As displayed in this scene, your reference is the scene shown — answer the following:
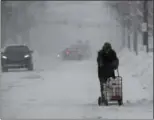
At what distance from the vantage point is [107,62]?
15.3 m

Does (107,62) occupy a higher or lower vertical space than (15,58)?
higher

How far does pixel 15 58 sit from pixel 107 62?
66.8 ft

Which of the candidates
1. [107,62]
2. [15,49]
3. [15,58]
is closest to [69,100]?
[107,62]

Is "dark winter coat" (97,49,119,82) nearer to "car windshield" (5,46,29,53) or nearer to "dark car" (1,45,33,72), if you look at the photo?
"dark car" (1,45,33,72)

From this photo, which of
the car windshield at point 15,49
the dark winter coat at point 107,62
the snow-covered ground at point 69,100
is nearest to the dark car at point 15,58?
the car windshield at point 15,49

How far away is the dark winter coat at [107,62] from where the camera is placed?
15.2m

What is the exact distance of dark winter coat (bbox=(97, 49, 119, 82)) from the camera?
49.9 ft

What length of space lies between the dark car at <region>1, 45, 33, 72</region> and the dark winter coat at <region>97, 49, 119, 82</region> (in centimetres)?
1983

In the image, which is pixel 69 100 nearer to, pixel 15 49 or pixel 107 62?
pixel 107 62

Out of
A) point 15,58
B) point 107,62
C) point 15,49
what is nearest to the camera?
point 107,62

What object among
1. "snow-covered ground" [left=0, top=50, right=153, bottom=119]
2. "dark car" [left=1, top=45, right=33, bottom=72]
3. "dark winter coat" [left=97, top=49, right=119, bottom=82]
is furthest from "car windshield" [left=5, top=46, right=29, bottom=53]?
"dark winter coat" [left=97, top=49, right=119, bottom=82]

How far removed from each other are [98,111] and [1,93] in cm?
672

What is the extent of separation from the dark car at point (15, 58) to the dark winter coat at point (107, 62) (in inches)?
781

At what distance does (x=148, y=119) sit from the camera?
13352 mm
